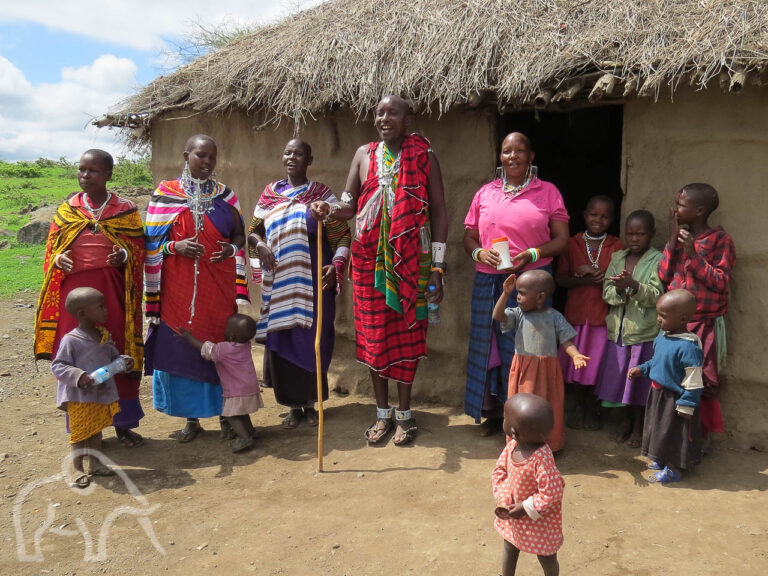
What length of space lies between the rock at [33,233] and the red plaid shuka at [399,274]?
12.0 metres

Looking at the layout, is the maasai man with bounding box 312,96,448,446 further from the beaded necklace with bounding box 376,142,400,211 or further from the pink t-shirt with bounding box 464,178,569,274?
the pink t-shirt with bounding box 464,178,569,274

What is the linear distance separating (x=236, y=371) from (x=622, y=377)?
7.63 feet

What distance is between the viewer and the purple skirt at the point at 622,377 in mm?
3916

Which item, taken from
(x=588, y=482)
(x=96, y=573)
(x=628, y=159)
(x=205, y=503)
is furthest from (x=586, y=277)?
(x=96, y=573)

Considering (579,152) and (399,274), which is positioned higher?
(579,152)

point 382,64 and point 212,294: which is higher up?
point 382,64

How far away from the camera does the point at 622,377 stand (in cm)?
401

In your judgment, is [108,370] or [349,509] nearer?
[349,509]

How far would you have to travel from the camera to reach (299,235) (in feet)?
14.3

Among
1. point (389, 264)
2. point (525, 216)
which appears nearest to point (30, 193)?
point (389, 264)

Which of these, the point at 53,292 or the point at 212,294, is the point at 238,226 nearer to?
the point at 212,294

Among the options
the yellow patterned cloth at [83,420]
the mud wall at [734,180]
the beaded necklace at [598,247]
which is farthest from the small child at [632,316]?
the yellow patterned cloth at [83,420]

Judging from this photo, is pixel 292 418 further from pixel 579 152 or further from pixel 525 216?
pixel 579 152

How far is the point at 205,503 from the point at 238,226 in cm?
171
